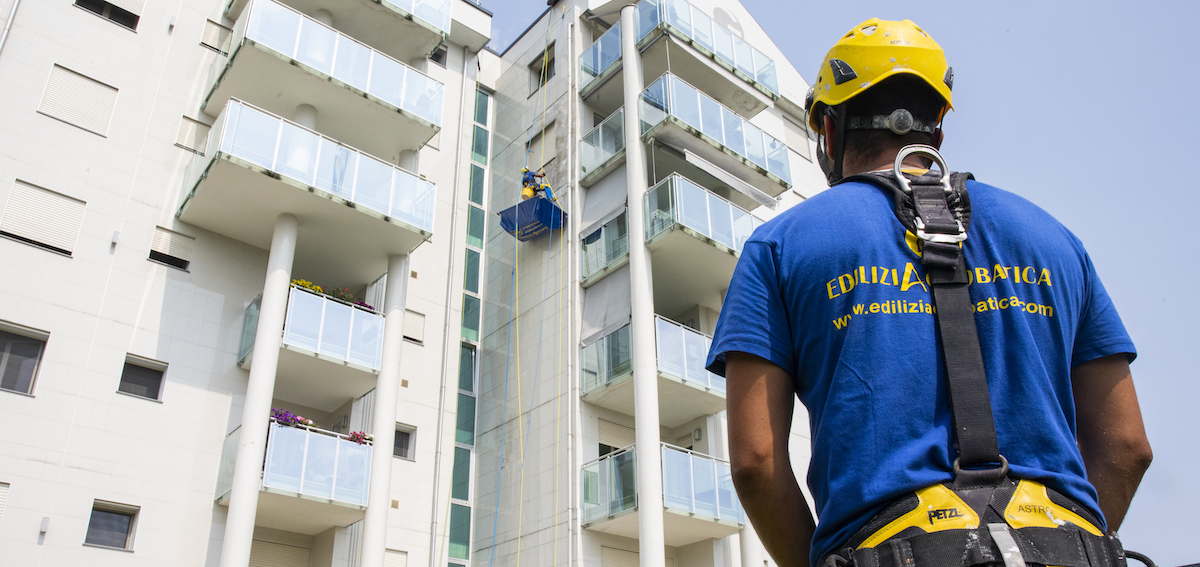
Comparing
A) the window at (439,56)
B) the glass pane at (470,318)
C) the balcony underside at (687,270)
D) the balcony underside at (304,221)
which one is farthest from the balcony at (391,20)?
the balcony underside at (687,270)

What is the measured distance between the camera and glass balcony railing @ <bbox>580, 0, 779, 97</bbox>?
2198 centimetres

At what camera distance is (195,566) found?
1469 centimetres

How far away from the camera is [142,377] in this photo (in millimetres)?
15641

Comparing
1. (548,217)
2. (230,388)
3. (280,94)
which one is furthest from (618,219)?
(230,388)

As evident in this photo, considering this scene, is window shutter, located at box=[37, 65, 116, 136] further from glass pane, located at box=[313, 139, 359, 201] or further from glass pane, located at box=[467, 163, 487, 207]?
glass pane, located at box=[467, 163, 487, 207]

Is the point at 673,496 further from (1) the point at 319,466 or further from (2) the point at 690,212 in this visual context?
(1) the point at 319,466

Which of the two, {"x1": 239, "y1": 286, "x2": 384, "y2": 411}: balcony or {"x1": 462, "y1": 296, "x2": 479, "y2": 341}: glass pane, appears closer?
{"x1": 239, "y1": 286, "x2": 384, "y2": 411}: balcony

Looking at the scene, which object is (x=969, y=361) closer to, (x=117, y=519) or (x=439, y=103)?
(x=117, y=519)

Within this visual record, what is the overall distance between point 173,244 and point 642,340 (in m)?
9.22

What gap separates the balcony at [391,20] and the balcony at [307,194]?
3.85m

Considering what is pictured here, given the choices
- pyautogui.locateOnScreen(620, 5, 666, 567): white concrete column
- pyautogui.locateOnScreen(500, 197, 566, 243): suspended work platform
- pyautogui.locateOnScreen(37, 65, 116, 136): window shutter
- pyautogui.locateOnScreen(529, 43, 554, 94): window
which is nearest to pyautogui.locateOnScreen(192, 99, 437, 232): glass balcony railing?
pyautogui.locateOnScreen(37, 65, 116, 136): window shutter

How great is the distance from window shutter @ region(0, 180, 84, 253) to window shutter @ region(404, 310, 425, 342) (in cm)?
663

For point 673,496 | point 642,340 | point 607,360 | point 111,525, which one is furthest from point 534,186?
point 111,525

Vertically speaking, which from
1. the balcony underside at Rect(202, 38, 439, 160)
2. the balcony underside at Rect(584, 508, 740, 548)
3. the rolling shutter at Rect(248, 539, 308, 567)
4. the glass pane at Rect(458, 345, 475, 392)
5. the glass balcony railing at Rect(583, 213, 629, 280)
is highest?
the balcony underside at Rect(202, 38, 439, 160)
